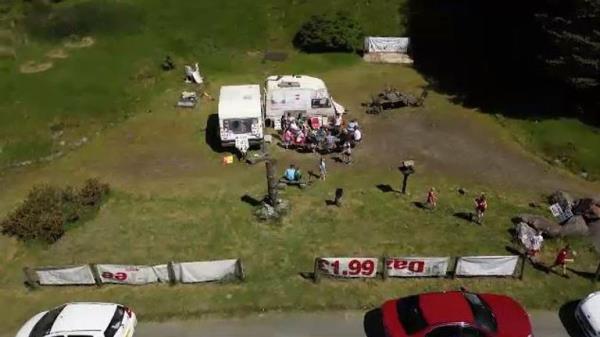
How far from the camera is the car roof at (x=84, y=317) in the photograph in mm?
19828

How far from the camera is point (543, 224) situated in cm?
2567

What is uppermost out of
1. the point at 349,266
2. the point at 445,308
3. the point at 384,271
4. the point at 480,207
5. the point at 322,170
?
the point at 445,308

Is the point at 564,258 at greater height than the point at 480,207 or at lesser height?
lesser

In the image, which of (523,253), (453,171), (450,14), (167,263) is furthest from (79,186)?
(450,14)

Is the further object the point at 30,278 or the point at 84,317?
the point at 30,278

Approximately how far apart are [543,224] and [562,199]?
246cm

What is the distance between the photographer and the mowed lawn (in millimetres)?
22953

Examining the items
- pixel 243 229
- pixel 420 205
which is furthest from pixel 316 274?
pixel 420 205

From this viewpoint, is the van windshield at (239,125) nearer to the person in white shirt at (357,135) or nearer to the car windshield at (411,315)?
the person in white shirt at (357,135)

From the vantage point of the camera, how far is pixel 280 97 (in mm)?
34438

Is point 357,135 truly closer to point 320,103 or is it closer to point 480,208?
point 320,103

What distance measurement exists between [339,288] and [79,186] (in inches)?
585

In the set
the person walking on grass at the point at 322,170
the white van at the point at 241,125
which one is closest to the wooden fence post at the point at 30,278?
the white van at the point at 241,125

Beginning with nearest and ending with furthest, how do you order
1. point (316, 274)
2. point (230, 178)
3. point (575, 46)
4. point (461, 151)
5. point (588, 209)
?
point (316, 274) → point (588, 209) → point (230, 178) → point (461, 151) → point (575, 46)
